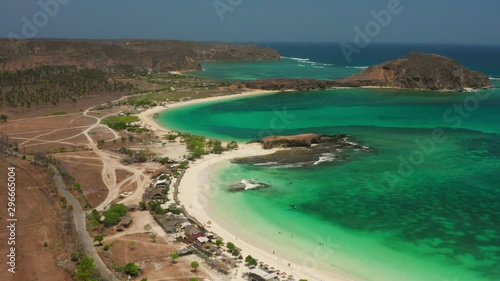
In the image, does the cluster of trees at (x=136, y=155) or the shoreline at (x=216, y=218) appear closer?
the shoreline at (x=216, y=218)

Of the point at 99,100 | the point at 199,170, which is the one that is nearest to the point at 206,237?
the point at 199,170

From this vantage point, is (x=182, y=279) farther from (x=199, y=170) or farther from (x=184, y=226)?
(x=199, y=170)

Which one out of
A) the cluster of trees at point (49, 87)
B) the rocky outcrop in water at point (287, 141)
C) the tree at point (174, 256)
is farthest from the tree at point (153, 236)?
the cluster of trees at point (49, 87)

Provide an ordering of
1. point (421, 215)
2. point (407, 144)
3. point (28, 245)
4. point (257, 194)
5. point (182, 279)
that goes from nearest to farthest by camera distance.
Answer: point (182, 279), point (28, 245), point (421, 215), point (257, 194), point (407, 144)

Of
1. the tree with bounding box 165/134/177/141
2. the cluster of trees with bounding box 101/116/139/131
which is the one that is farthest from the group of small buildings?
the cluster of trees with bounding box 101/116/139/131

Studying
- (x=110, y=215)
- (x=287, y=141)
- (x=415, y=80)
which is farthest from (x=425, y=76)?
(x=110, y=215)

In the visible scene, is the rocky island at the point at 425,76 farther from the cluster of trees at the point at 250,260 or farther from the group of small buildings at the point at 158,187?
the cluster of trees at the point at 250,260
